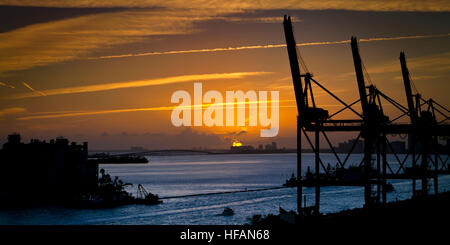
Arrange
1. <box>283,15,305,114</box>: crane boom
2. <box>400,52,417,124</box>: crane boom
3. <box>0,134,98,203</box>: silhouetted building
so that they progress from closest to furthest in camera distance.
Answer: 1. <box>283,15,305,114</box>: crane boom
2. <box>400,52,417,124</box>: crane boom
3. <box>0,134,98,203</box>: silhouetted building

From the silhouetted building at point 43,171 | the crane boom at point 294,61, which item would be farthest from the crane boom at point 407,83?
the silhouetted building at point 43,171

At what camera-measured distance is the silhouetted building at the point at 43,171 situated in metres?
104

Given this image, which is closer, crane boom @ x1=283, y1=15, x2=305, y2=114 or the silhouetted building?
crane boom @ x1=283, y1=15, x2=305, y2=114

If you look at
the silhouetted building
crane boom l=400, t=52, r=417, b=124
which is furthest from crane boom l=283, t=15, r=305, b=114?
the silhouetted building

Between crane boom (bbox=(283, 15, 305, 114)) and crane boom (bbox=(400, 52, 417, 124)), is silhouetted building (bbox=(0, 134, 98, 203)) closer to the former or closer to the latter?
crane boom (bbox=(400, 52, 417, 124))

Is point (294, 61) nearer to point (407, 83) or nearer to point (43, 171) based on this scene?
point (407, 83)

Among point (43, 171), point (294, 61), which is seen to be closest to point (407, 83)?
point (294, 61)

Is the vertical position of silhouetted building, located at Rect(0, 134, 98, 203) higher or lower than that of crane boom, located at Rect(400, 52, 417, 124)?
lower

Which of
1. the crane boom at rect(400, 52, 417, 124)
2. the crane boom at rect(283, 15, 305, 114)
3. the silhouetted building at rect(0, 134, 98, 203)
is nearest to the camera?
the crane boom at rect(283, 15, 305, 114)

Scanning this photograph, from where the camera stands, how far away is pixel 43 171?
106375 millimetres

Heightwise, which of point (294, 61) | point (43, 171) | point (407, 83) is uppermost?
point (407, 83)

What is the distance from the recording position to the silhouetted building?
342 ft
